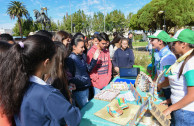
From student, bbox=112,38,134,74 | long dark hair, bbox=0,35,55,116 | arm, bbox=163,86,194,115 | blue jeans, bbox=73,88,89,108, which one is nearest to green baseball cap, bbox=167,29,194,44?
arm, bbox=163,86,194,115

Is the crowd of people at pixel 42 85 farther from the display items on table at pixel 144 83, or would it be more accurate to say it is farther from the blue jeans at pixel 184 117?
the display items on table at pixel 144 83

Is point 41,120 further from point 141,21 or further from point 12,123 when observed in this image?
point 141,21

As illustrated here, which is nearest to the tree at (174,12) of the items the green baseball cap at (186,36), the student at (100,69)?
the student at (100,69)

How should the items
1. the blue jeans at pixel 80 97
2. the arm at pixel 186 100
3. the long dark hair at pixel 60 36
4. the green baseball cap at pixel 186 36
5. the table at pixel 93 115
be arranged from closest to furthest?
the arm at pixel 186 100
the green baseball cap at pixel 186 36
the table at pixel 93 115
the blue jeans at pixel 80 97
the long dark hair at pixel 60 36

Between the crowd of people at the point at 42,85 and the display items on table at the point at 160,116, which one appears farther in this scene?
the display items on table at the point at 160,116

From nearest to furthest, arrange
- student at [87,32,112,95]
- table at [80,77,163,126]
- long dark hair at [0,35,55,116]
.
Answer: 1. long dark hair at [0,35,55,116]
2. table at [80,77,163,126]
3. student at [87,32,112,95]

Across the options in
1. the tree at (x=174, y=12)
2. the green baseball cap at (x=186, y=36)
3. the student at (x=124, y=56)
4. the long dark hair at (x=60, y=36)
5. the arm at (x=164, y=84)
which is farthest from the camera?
the tree at (x=174, y=12)

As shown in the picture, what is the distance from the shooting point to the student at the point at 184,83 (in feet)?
4.07

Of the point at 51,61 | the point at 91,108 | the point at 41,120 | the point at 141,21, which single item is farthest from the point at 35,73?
the point at 141,21

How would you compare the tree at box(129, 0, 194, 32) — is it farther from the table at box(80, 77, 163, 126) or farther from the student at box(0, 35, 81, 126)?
the student at box(0, 35, 81, 126)

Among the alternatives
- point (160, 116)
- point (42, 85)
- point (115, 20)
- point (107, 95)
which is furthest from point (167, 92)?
point (115, 20)

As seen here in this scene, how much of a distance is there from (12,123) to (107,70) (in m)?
2.12

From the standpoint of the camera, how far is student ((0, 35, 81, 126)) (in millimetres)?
855

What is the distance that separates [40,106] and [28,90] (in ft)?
0.45
